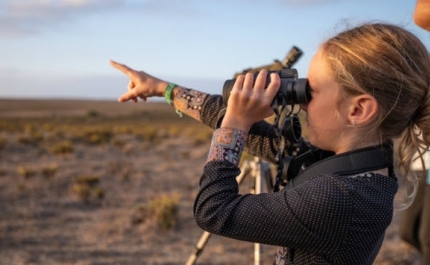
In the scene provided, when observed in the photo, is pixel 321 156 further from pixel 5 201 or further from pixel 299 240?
pixel 5 201

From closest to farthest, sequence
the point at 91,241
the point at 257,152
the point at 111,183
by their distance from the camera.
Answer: the point at 257,152
the point at 91,241
the point at 111,183

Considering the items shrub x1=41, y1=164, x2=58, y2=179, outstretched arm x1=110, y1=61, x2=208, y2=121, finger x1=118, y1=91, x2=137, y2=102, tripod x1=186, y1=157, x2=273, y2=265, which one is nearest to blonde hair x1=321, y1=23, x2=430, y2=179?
outstretched arm x1=110, y1=61, x2=208, y2=121

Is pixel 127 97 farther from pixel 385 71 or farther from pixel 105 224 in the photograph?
pixel 105 224

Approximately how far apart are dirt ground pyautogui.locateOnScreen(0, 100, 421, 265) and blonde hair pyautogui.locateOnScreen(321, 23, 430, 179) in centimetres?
434

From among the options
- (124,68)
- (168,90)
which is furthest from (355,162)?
(124,68)

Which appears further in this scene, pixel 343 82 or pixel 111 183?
pixel 111 183

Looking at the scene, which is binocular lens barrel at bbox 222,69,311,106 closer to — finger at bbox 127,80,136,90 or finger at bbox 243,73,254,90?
finger at bbox 243,73,254,90

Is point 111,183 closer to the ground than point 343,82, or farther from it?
closer to the ground

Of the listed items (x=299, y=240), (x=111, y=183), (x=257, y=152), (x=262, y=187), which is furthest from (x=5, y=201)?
(x=299, y=240)

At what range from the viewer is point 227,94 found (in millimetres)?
1536

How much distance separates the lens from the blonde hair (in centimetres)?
140

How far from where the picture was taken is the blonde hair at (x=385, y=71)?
1396 mm

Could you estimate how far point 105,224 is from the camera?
22.9 feet

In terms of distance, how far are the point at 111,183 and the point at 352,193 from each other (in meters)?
9.19
